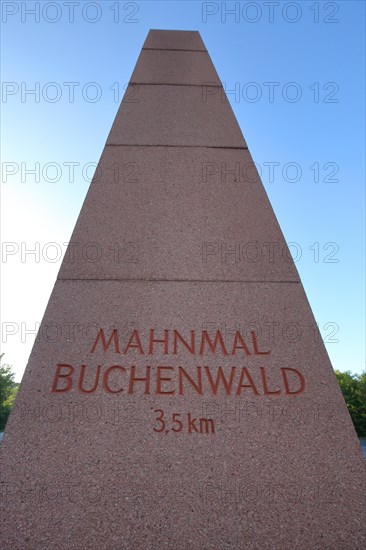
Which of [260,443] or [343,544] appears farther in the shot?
[260,443]

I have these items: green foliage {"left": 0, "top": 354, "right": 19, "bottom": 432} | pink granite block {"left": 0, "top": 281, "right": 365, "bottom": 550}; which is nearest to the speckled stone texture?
pink granite block {"left": 0, "top": 281, "right": 365, "bottom": 550}

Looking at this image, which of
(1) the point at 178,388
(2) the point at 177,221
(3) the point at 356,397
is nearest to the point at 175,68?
(2) the point at 177,221

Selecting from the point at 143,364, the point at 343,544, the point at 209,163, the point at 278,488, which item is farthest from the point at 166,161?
the point at 343,544

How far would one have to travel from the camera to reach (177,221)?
14.7ft

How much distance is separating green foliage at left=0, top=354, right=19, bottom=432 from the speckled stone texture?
142 feet

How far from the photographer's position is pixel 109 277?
162 inches

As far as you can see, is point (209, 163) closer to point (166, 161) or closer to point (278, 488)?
point (166, 161)

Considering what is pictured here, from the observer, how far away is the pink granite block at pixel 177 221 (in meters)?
4.21

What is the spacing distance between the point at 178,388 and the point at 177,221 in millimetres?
1901

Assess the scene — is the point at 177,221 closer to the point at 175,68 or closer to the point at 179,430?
the point at 179,430

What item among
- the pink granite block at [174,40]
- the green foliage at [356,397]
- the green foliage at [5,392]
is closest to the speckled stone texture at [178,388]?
the pink granite block at [174,40]

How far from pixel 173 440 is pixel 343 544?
1474 millimetres

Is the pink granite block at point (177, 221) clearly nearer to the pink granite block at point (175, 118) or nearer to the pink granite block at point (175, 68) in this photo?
the pink granite block at point (175, 118)

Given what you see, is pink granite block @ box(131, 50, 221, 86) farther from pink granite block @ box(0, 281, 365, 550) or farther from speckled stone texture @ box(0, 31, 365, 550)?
pink granite block @ box(0, 281, 365, 550)
